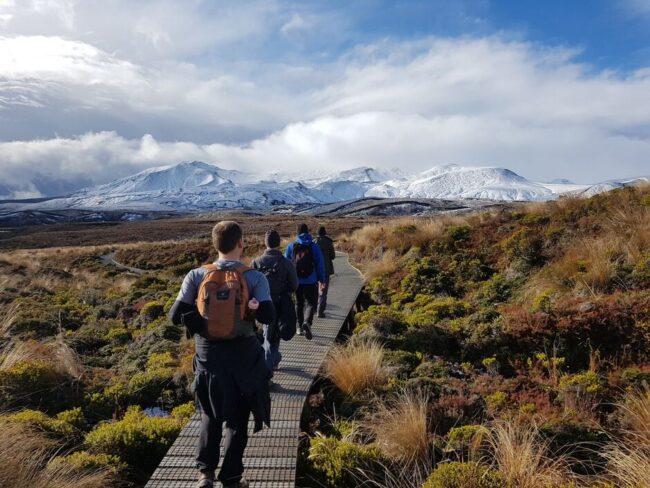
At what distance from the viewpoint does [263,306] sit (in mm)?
3643

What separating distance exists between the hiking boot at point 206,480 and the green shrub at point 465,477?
5.66ft

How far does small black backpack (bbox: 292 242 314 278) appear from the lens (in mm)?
7473

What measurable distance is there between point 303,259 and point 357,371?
212cm

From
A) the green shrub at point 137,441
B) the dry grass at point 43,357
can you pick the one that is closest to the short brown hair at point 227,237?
the green shrub at point 137,441

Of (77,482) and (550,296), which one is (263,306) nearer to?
(77,482)

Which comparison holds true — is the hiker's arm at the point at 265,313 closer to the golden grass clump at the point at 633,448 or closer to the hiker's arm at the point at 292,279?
the hiker's arm at the point at 292,279

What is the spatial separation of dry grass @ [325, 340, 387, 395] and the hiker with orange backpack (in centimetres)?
243

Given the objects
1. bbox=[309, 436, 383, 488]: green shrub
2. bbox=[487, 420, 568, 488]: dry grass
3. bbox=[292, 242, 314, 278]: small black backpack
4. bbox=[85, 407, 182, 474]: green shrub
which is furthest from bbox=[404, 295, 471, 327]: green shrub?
bbox=[85, 407, 182, 474]: green shrub

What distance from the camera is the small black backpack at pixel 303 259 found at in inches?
294

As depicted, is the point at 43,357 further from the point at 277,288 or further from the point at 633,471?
the point at 633,471

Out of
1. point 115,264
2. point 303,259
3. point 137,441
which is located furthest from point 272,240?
point 115,264

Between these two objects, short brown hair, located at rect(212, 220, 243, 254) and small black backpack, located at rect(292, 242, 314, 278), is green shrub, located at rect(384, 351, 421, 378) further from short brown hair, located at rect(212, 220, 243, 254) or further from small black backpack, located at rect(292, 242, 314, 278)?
short brown hair, located at rect(212, 220, 243, 254)

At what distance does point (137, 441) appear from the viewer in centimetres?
487

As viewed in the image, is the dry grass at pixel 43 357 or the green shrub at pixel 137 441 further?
the dry grass at pixel 43 357
